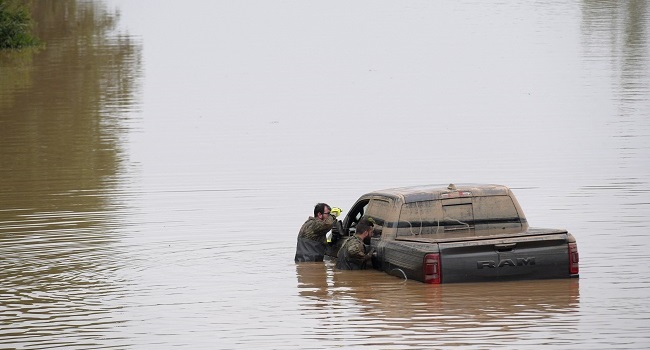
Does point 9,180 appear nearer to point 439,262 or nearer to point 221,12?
point 439,262

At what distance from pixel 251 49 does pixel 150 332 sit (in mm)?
43343

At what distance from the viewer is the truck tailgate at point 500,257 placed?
48.6 ft

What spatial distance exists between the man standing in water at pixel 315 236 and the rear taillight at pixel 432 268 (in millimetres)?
2850

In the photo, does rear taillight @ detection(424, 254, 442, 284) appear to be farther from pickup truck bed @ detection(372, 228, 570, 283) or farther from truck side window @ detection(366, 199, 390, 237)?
truck side window @ detection(366, 199, 390, 237)

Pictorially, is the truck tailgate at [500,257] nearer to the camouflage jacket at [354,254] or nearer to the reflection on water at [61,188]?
the camouflage jacket at [354,254]

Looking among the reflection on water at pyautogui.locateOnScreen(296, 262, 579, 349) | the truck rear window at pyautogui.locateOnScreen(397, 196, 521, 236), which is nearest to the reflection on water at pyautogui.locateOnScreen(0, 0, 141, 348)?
the reflection on water at pyautogui.locateOnScreen(296, 262, 579, 349)

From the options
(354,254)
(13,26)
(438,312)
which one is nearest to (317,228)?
(354,254)

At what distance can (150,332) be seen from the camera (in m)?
13.8

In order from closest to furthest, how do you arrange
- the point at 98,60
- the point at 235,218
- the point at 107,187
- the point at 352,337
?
1. the point at 352,337
2. the point at 235,218
3. the point at 107,187
4. the point at 98,60

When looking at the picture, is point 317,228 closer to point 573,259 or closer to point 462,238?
point 462,238

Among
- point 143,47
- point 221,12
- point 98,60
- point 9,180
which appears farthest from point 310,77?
point 221,12

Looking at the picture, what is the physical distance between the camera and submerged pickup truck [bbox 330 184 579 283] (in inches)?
585

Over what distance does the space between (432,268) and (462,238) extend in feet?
1.61

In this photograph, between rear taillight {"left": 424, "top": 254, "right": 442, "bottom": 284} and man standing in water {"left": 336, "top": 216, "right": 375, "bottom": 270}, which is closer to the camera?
rear taillight {"left": 424, "top": 254, "right": 442, "bottom": 284}
